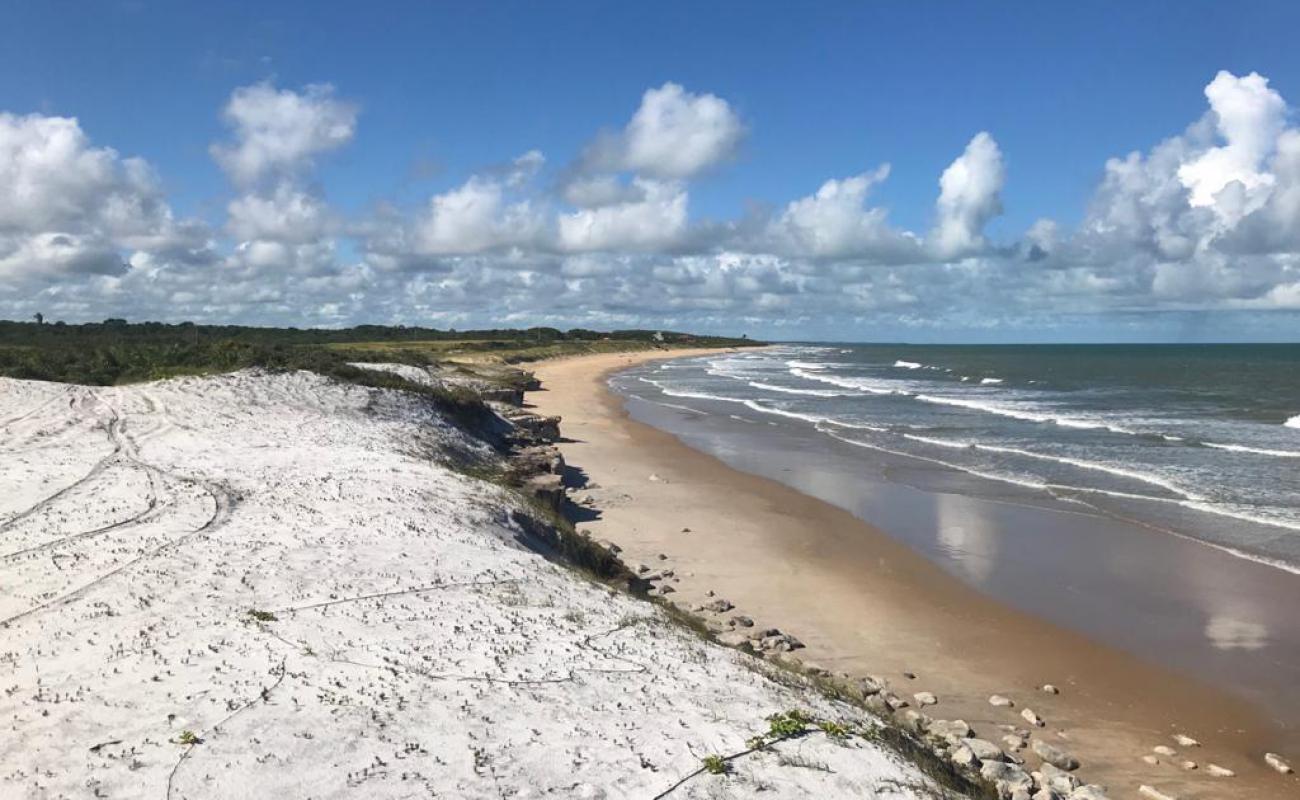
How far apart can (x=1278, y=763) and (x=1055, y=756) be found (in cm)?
243

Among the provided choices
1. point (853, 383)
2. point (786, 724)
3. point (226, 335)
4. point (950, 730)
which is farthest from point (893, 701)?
point (226, 335)

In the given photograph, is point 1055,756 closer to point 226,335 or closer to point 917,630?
point 917,630

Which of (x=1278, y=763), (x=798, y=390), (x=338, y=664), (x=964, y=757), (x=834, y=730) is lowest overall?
(x=798, y=390)

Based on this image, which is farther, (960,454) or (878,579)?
(960,454)

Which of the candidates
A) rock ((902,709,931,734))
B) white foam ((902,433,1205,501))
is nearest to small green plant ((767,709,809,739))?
rock ((902,709,931,734))

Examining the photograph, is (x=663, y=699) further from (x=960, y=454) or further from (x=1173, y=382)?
(x=1173, y=382)

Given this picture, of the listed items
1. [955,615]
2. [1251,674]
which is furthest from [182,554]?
[1251,674]

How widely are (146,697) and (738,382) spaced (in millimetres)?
68954

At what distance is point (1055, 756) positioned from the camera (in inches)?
360

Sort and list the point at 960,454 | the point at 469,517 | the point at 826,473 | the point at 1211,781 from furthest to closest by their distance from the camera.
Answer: the point at 960,454, the point at 826,473, the point at 469,517, the point at 1211,781

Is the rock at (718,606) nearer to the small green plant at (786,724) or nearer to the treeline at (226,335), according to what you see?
the small green plant at (786,724)

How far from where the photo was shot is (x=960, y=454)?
3069 cm

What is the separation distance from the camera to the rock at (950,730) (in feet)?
30.5

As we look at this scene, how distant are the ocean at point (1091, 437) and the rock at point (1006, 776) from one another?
1139cm
